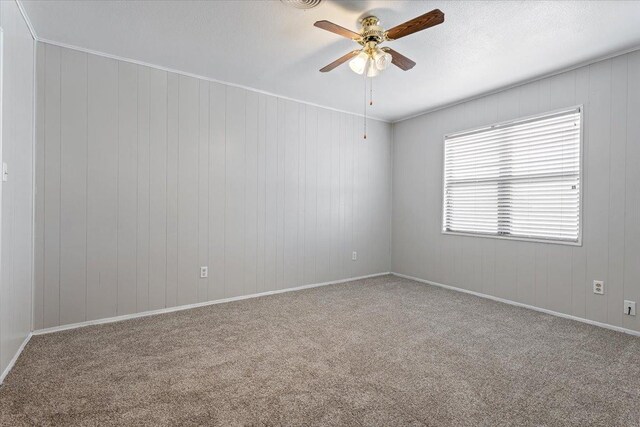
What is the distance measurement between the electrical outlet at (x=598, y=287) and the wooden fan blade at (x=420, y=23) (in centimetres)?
285

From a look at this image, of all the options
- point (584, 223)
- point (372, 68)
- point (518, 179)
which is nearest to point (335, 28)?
point (372, 68)

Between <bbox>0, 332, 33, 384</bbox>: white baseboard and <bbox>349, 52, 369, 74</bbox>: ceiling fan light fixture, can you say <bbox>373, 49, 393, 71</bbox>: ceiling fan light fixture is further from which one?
<bbox>0, 332, 33, 384</bbox>: white baseboard

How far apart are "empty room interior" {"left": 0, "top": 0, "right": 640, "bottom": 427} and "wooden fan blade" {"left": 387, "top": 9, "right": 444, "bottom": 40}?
0.9 inches

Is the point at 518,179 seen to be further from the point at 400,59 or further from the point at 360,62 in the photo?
the point at 360,62

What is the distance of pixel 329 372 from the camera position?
221cm

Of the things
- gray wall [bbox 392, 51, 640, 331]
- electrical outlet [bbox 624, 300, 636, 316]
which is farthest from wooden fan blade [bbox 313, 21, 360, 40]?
electrical outlet [bbox 624, 300, 636, 316]

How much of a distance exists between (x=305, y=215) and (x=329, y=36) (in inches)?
92.0

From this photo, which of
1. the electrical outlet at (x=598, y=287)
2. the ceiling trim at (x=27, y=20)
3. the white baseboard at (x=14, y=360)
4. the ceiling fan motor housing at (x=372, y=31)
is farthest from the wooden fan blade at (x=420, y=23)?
the white baseboard at (x=14, y=360)

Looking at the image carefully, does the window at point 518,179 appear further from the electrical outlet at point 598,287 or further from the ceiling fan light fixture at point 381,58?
the ceiling fan light fixture at point 381,58

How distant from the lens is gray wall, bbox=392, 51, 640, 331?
2.97 meters

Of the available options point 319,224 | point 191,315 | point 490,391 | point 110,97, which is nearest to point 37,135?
point 110,97

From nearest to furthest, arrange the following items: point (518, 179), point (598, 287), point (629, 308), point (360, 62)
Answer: point (360, 62), point (629, 308), point (598, 287), point (518, 179)

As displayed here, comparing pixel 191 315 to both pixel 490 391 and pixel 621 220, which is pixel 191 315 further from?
pixel 621 220

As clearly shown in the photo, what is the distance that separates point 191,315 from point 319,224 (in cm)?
203
